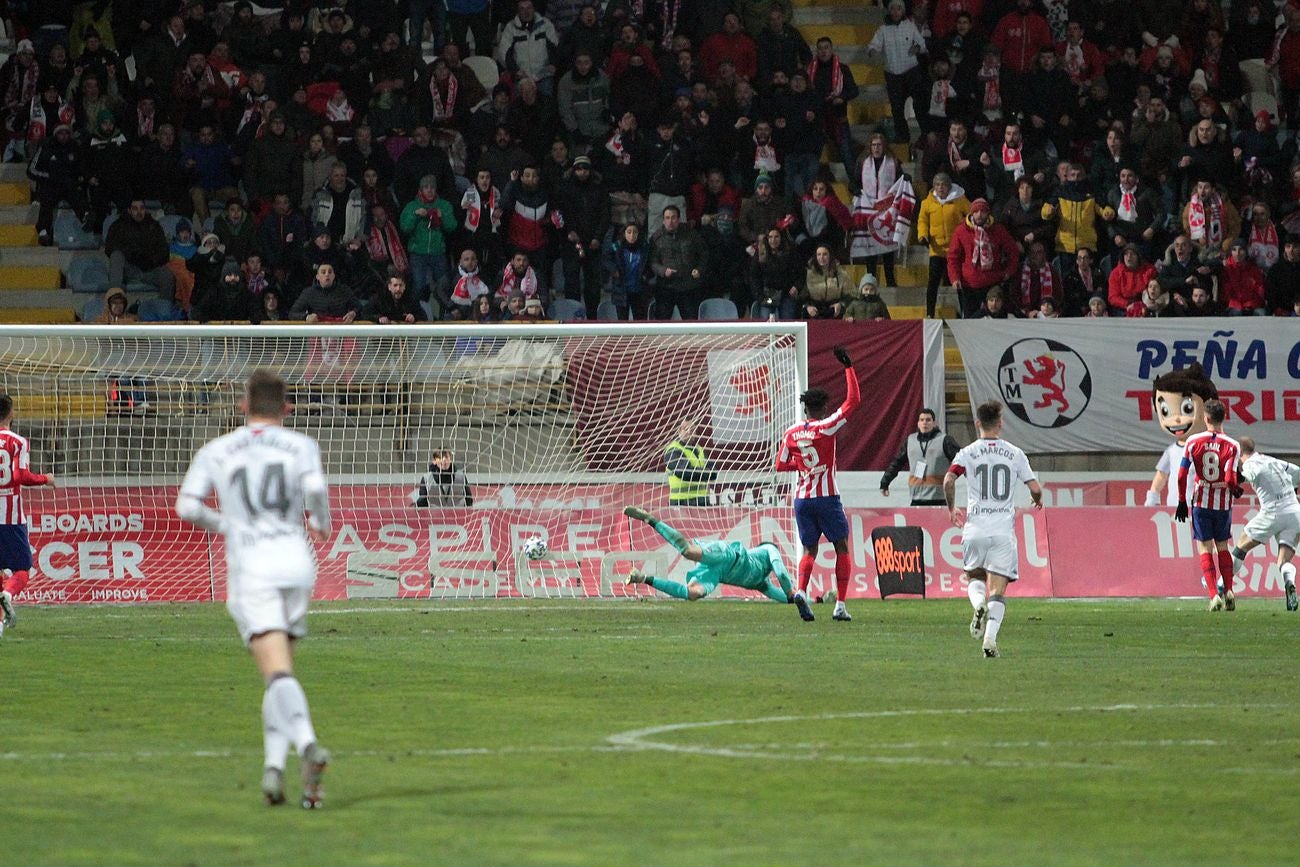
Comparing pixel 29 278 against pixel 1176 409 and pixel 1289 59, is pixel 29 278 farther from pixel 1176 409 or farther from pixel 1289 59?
pixel 1289 59

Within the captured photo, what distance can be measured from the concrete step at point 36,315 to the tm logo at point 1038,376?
40.2ft

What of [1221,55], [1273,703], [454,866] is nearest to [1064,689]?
[1273,703]

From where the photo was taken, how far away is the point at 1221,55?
2836 cm

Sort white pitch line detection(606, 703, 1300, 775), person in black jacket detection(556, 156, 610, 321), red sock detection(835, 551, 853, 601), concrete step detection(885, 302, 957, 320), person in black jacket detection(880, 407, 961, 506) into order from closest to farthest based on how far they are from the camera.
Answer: white pitch line detection(606, 703, 1300, 775) → red sock detection(835, 551, 853, 601) → person in black jacket detection(880, 407, 961, 506) → person in black jacket detection(556, 156, 610, 321) → concrete step detection(885, 302, 957, 320)

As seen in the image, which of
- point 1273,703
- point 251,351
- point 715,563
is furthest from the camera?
point 251,351

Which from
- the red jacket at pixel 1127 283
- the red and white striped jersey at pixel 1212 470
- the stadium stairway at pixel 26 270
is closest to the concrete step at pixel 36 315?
the stadium stairway at pixel 26 270

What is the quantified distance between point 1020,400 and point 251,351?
30.5 feet

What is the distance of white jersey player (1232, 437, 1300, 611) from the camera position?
20484 millimetres

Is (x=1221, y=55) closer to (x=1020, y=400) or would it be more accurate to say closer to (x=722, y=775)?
(x=1020, y=400)

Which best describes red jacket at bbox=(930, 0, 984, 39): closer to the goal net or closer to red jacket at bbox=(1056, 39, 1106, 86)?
red jacket at bbox=(1056, 39, 1106, 86)

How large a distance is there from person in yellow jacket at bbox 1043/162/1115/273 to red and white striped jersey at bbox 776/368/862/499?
27.0 feet

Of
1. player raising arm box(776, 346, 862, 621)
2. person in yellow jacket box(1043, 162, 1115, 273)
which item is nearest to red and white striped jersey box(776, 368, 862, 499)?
player raising arm box(776, 346, 862, 621)

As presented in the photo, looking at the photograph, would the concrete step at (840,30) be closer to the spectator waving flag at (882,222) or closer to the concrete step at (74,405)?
the spectator waving flag at (882,222)

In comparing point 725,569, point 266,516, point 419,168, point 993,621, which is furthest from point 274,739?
point 419,168
